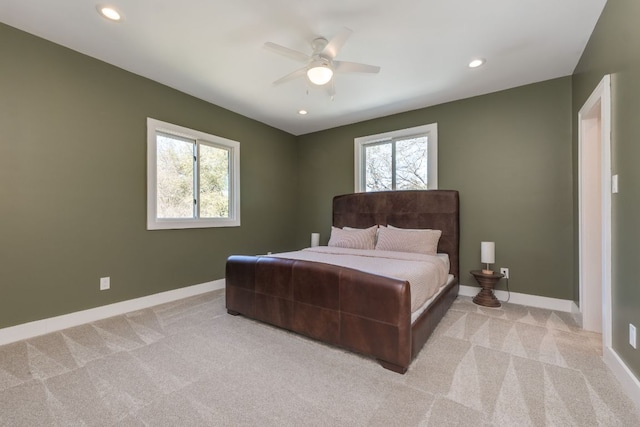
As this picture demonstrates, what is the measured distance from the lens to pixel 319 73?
94.3 inches

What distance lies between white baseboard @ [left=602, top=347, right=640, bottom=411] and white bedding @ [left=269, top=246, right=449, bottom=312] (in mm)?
1234

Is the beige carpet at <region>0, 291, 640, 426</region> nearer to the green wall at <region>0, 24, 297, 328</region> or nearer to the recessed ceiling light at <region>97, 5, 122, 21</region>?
the green wall at <region>0, 24, 297, 328</region>

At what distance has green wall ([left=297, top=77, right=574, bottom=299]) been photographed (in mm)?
3197

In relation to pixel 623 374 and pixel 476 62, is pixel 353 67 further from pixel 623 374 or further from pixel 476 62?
pixel 623 374

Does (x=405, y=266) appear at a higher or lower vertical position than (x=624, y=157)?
lower

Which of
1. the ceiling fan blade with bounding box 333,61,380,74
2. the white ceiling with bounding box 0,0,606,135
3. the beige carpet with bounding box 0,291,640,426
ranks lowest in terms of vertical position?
the beige carpet with bounding box 0,291,640,426

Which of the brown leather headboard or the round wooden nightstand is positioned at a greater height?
the brown leather headboard

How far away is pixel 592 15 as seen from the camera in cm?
219

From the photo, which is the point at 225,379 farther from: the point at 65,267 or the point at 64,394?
the point at 65,267

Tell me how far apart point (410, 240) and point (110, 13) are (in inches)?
148

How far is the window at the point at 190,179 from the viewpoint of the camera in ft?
11.0

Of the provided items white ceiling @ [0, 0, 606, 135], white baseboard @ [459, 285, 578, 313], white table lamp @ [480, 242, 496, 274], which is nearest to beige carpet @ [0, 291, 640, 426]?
white baseboard @ [459, 285, 578, 313]

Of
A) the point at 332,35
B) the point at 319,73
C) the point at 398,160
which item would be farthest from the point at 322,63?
the point at 398,160

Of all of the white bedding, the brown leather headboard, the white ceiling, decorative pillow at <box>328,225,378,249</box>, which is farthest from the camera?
decorative pillow at <box>328,225,378,249</box>
